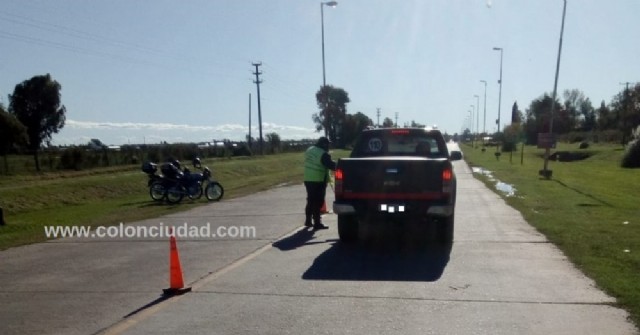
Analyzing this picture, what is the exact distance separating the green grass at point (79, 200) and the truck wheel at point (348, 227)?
6.16m

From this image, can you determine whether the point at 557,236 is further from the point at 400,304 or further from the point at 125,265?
the point at 125,265

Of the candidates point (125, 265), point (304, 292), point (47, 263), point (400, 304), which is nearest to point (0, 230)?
point (47, 263)

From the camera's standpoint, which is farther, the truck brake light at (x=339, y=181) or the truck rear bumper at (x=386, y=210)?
the truck brake light at (x=339, y=181)

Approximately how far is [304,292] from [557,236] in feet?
20.8

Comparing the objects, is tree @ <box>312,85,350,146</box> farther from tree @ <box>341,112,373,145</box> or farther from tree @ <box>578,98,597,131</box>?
tree @ <box>578,98,597,131</box>

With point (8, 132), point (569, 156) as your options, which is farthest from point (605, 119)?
point (8, 132)

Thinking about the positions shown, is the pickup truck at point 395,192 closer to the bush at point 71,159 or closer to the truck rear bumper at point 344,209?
the truck rear bumper at point 344,209

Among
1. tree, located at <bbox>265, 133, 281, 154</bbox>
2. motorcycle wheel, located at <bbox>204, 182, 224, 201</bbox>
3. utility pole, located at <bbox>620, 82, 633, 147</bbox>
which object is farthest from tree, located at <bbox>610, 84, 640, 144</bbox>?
motorcycle wheel, located at <bbox>204, 182, 224, 201</bbox>

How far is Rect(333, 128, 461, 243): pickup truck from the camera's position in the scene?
11.2m

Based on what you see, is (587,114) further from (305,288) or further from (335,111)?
(305,288)

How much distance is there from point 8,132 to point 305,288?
120 ft

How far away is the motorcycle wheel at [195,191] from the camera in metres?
23.2

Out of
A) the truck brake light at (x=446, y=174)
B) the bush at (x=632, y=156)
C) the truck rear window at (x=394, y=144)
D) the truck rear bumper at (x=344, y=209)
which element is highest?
the truck rear window at (x=394, y=144)

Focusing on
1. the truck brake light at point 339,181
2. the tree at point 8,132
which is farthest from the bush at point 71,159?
the truck brake light at point 339,181
